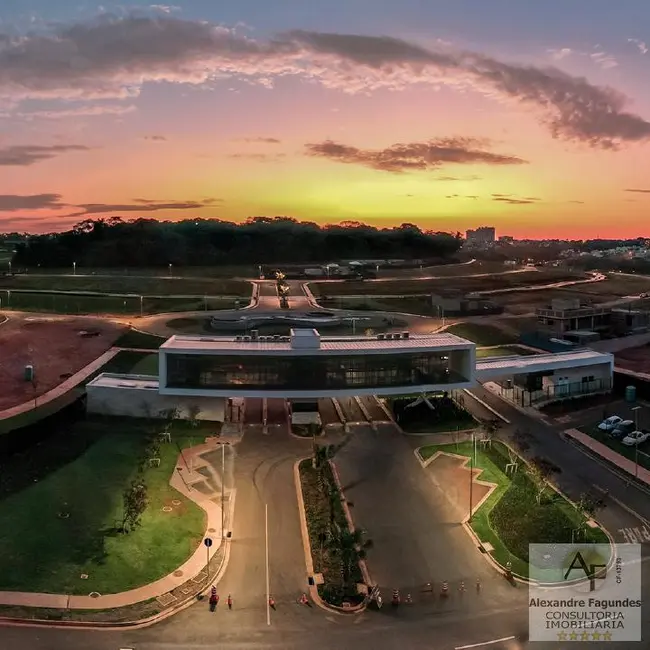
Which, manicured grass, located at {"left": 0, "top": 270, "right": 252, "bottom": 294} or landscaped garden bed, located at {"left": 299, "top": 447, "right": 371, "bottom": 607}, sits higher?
manicured grass, located at {"left": 0, "top": 270, "right": 252, "bottom": 294}

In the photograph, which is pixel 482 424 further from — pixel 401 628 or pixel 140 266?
pixel 140 266

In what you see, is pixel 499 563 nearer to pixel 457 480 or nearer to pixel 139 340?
pixel 457 480

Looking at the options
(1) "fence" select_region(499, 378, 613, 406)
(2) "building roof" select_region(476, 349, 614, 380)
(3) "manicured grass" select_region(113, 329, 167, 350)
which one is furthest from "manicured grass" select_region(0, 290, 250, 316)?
(1) "fence" select_region(499, 378, 613, 406)

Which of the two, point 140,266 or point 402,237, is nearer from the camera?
point 140,266

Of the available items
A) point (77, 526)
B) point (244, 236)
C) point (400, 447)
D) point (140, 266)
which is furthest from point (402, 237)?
point (77, 526)

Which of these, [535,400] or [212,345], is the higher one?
[212,345]

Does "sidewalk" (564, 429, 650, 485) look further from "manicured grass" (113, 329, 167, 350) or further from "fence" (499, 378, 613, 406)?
"manicured grass" (113, 329, 167, 350)

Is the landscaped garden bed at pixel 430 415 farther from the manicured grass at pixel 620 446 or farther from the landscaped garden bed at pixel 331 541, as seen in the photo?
the landscaped garden bed at pixel 331 541
